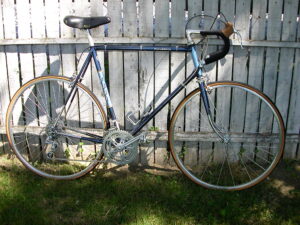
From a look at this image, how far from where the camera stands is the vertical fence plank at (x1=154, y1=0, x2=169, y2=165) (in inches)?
142

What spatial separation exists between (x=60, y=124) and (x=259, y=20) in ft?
8.03

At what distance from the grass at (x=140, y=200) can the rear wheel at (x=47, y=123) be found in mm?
237

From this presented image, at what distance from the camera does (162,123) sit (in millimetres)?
3928

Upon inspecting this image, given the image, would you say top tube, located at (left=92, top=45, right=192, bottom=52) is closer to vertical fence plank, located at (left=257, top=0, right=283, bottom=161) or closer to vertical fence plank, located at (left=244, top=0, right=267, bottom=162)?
vertical fence plank, located at (left=244, top=0, right=267, bottom=162)

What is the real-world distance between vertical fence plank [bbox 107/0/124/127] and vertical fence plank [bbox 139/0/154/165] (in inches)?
9.1

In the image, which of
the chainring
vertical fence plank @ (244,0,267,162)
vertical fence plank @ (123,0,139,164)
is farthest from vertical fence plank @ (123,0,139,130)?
vertical fence plank @ (244,0,267,162)

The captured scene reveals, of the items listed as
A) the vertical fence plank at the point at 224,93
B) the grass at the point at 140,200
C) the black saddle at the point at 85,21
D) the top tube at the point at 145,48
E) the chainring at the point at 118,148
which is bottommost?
the grass at the point at 140,200

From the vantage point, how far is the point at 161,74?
3.79m

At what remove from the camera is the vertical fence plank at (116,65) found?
3643mm

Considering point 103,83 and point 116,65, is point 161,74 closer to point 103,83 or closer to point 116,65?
point 116,65

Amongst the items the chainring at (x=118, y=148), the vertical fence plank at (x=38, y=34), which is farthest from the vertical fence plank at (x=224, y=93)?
the vertical fence plank at (x=38, y=34)

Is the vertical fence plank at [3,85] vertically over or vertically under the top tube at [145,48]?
under

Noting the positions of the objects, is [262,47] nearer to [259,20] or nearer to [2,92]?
[259,20]

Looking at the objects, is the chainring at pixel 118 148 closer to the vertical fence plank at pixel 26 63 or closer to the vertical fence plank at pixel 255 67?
the vertical fence plank at pixel 26 63
